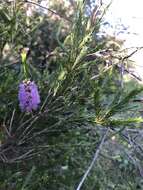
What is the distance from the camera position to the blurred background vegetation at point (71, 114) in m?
2.04

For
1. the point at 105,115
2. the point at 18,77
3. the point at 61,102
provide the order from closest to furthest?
the point at 105,115 < the point at 61,102 < the point at 18,77

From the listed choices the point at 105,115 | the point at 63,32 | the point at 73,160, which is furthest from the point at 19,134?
the point at 63,32

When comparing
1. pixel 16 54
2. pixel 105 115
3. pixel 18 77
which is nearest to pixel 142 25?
pixel 16 54

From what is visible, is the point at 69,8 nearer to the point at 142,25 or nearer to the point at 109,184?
the point at 142,25

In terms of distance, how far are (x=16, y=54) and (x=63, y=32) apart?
1.89 meters

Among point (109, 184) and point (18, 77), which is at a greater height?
point (18, 77)

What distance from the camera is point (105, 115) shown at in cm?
190

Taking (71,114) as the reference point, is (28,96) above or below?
above

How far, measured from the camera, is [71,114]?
2.19 metres

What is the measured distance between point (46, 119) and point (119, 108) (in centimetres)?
53

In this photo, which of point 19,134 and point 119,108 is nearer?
point 119,108

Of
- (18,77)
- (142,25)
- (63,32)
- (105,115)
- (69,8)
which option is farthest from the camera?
(69,8)

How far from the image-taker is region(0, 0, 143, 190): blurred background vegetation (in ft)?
6.68

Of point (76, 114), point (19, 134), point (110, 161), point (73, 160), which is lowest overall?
point (110, 161)
